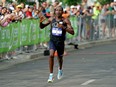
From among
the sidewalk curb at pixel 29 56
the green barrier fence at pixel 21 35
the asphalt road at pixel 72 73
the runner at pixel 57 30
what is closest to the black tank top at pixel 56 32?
the runner at pixel 57 30

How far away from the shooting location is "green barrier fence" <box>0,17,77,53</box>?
755 inches

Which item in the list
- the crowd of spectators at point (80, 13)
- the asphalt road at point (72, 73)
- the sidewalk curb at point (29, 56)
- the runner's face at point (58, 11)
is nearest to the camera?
the asphalt road at point (72, 73)

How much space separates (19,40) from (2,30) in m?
2.01

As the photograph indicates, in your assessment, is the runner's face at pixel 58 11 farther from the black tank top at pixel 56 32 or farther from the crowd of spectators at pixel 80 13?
the crowd of spectators at pixel 80 13

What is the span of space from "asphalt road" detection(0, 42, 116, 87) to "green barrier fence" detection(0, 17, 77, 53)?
38.6 inches

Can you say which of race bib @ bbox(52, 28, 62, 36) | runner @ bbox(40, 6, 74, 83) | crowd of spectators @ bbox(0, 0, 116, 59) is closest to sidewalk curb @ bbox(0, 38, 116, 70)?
crowd of spectators @ bbox(0, 0, 116, 59)

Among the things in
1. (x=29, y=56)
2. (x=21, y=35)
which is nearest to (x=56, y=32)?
(x=29, y=56)

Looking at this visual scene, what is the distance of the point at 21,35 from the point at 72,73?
5736mm

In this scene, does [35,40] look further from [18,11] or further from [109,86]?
[109,86]

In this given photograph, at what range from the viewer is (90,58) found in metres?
20.7

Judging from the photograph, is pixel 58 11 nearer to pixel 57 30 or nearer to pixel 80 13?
pixel 57 30

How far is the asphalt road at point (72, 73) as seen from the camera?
13.2 meters

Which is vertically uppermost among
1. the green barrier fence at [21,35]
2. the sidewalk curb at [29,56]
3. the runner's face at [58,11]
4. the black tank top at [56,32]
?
the runner's face at [58,11]

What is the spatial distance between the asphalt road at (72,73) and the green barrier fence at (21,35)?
3.22 ft
